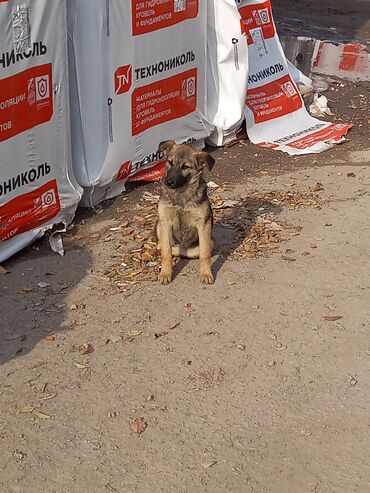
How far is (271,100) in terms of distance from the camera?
420 inches

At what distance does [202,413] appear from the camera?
15.5ft

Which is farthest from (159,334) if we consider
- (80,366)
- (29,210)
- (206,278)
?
(29,210)

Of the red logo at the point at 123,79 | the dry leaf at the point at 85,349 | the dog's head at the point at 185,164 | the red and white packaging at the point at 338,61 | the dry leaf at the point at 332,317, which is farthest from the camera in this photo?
the red and white packaging at the point at 338,61

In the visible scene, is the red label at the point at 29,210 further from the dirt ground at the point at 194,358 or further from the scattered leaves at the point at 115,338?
the scattered leaves at the point at 115,338

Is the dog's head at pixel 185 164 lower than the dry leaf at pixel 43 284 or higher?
higher

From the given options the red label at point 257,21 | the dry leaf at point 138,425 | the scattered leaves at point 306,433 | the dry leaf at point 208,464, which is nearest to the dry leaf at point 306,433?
the scattered leaves at point 306,433

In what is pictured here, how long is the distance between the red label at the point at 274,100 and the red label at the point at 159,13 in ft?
6.10

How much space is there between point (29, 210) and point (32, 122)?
30.6 inches

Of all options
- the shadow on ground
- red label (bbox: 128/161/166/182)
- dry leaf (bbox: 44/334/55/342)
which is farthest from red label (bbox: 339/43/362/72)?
dry leaf (bbox: 44/334/55/342)

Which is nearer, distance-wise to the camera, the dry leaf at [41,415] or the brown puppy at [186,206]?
the dry leaf at [41,415]

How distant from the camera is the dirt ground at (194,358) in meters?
4.27

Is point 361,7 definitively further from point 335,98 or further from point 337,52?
point 335,98

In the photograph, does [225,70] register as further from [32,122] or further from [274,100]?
[32,122]

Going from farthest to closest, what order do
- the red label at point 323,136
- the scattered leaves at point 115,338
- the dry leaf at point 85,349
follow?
the red label at point 323,136 → the scattered leaves at point 115,338 → the dry leaf at point 85,349
